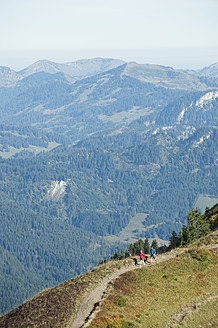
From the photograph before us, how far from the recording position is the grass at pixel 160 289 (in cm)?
5644

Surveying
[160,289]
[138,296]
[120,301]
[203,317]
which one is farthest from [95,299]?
[203,317]

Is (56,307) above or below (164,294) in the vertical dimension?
below

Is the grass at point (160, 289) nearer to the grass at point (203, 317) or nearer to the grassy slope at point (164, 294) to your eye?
the grassy slope at point (164, 294)

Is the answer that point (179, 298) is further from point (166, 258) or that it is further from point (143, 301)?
point (166, 258)

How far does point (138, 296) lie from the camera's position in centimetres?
6262

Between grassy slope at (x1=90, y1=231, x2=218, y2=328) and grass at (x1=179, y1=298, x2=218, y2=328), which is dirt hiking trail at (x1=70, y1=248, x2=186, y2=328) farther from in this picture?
grass at (x1=179, y1=298, x2=218, y2=328)

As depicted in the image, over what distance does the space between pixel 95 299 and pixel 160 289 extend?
1050 cm

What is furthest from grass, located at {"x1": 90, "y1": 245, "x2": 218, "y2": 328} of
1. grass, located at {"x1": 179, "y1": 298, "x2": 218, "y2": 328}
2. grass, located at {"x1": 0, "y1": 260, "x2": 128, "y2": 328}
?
grass, located at {"x1": 0, "y1": 260, "x2": 128, "y2": 328}

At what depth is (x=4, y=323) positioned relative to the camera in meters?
62.0

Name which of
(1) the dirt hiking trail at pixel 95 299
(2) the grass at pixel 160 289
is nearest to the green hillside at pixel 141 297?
(2) the grass at pixel 160 289

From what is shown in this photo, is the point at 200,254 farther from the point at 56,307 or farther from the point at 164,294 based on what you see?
the point at 56,307

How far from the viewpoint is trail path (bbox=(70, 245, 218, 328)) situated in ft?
183

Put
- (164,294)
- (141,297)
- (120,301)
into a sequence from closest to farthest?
(120,301), (141,297), (164,294)

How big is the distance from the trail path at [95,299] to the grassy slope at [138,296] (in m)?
0.87
